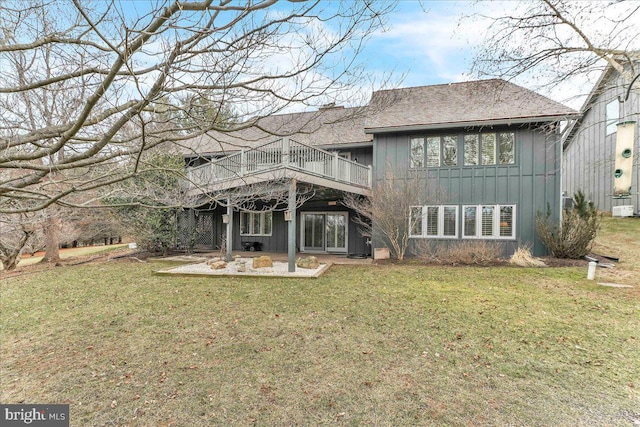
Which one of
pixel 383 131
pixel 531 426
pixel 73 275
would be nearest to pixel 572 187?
pixel 383 131

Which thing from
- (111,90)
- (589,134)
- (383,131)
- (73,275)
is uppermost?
(589,134)

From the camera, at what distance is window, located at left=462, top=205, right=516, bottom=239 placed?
11555 millimetres

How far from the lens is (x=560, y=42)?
6.46 metres

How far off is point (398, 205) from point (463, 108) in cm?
531

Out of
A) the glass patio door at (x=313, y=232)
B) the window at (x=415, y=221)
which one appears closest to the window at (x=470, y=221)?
the window at (x=415, y=221)

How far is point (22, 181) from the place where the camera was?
334cm

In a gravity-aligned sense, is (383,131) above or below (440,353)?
above

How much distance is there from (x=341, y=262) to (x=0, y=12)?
10.4 meters

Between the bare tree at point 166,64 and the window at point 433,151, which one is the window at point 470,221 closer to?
the window at point 433,151

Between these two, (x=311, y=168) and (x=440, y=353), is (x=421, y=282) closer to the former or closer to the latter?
(x=440, y=353)

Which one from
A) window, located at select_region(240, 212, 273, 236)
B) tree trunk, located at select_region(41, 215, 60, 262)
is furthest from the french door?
tree trunk, located at select_region(41, 215, 60, 262)

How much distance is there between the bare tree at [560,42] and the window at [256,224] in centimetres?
1175

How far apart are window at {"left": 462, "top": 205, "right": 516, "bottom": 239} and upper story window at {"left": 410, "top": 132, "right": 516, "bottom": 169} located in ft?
6.00

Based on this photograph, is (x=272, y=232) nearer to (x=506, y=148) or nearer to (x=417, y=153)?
(x=417, y=153)
